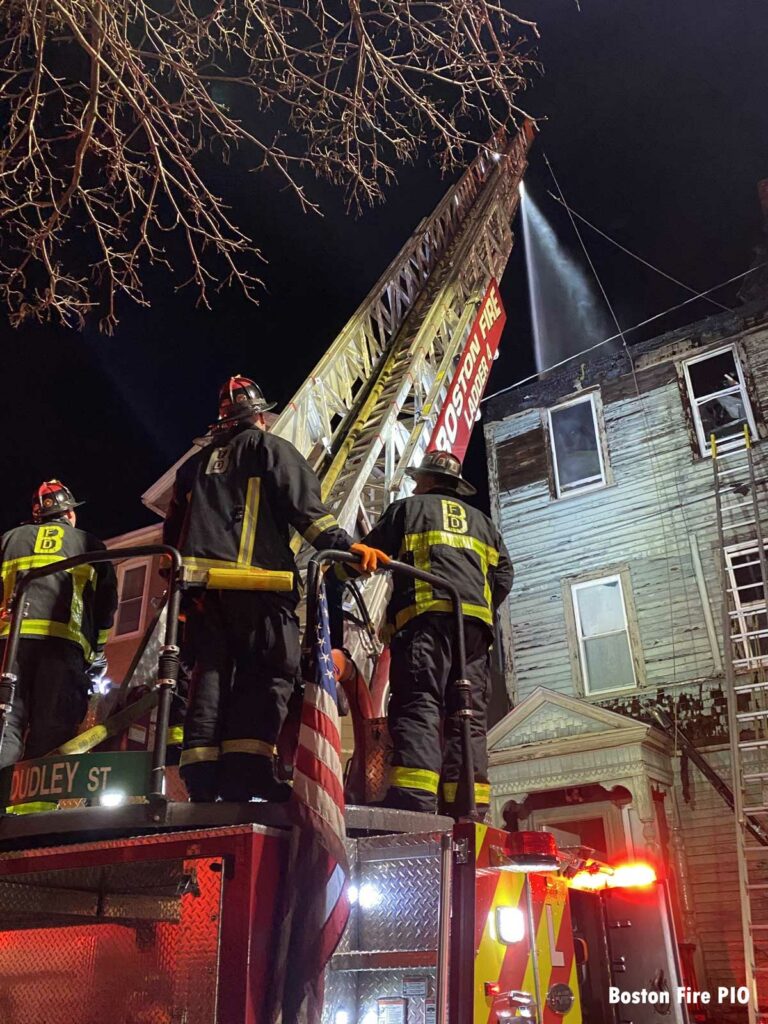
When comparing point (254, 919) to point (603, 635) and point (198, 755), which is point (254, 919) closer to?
point (198, 755)

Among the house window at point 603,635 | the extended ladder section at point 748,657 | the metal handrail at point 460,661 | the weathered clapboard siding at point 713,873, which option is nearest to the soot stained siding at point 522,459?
the house window at point 603,635

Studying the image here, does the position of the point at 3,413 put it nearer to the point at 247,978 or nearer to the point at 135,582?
the point at 135,582

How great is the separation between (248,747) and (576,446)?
494 inches

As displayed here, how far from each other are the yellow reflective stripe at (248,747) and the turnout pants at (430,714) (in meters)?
0.76

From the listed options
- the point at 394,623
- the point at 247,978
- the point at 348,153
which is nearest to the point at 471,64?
the point at 348,153

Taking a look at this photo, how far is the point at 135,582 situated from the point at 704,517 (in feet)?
39.1

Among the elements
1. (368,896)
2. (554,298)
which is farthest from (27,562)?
(554,298)

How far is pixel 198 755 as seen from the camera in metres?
2.86

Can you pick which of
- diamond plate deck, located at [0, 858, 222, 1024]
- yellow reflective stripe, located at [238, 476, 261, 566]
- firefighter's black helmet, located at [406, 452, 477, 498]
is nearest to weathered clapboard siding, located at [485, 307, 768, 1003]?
firefighter's black helmet, located at [406, 452, 477, 498]

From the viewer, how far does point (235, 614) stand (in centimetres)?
309

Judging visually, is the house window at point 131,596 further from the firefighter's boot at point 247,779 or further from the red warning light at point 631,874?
the firefighter's boot at point 247,779

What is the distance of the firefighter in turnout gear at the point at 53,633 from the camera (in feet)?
12.9

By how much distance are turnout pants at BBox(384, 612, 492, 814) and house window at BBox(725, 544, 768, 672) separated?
7.35 m

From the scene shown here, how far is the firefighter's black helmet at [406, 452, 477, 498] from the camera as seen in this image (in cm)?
452
